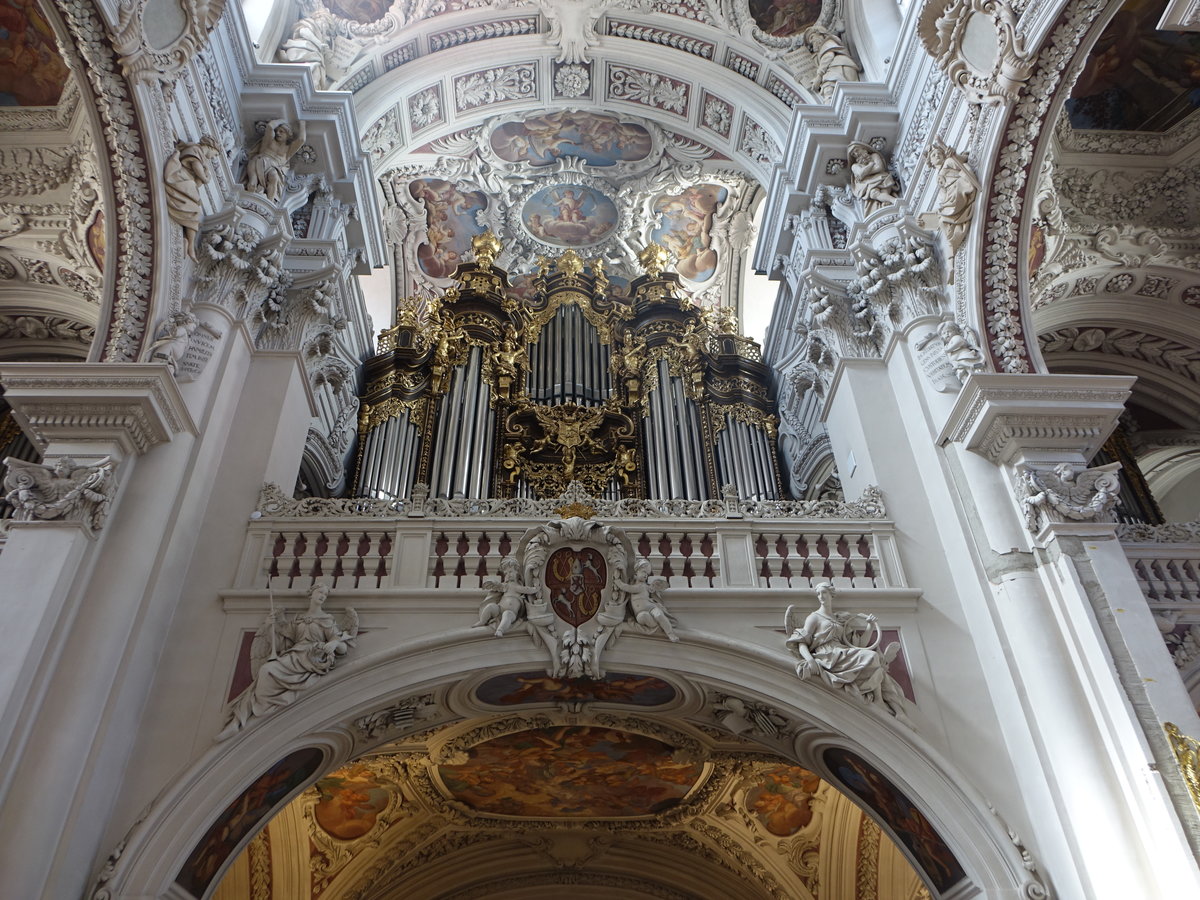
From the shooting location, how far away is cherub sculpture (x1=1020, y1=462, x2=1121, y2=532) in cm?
675

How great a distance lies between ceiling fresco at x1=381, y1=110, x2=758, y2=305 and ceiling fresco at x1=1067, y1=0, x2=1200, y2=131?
4824mm

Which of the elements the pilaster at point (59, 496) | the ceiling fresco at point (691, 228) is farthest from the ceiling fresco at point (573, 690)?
the ceiling fresco at point (691, 228)

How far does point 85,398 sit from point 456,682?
11.1 feet

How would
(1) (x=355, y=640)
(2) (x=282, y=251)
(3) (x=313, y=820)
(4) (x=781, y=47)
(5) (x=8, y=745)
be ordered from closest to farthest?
(5) (x=8, y=745) → (1) (x=355, y=640) → (2) (x=282, y=251) → (3) (x=313, y=820) → (4) (x=781, y=47)

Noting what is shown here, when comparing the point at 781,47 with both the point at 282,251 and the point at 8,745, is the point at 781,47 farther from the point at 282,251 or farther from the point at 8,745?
the point at 8,745

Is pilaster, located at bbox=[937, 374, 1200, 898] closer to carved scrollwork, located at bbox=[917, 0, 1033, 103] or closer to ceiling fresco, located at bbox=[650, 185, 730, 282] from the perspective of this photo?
carved scrollwork, located at bbox=[917, 0, 1033, 103]

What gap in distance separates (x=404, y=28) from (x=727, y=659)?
8917 mm

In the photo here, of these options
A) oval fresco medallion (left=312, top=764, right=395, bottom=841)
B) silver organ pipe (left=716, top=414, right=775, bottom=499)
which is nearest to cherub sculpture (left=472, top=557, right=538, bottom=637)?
oval fresco medallion (left=312, top=764, right=395, bottom=841)

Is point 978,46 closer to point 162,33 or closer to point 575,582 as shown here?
point 575,582

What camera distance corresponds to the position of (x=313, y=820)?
9.70 m

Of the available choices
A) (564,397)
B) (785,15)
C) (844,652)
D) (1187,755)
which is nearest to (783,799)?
(844,652)

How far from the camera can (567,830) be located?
10.1m

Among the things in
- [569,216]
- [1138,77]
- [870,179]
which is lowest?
[870,179]

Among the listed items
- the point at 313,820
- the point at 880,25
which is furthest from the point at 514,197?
the point at 313,820
